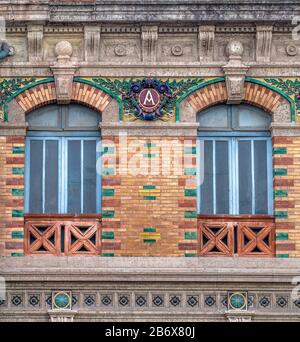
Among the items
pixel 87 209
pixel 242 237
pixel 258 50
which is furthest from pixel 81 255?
pixel 258 50

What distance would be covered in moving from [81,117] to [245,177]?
2.95 m

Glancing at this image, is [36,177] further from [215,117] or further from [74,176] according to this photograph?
[215,117]

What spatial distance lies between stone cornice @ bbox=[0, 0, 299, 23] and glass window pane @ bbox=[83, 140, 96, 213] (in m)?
2.15

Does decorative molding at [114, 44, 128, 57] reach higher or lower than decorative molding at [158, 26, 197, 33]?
lower

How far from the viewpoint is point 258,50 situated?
29125 millimetres

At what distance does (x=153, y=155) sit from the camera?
28719 millimetres

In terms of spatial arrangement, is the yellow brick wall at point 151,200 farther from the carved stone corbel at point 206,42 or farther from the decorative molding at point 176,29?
the decorative molding at point 176,29

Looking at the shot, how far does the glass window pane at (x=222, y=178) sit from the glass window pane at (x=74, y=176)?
7.62ft

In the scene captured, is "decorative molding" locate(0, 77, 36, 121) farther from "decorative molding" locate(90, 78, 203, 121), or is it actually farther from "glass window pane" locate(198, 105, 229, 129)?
"glass window pane" locate(198, 105, 229, 129)

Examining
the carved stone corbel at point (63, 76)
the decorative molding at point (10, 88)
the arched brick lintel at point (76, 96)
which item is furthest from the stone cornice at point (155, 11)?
the arched brick lintel at point (76, 96)

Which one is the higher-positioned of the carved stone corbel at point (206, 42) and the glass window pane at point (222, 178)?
the carved stone corbel at point (206, 42)

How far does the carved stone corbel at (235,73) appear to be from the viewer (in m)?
29.0

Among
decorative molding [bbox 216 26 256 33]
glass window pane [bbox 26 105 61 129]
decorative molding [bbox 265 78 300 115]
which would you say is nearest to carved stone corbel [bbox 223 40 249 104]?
decorative molding [bbox 216 26 256 33]

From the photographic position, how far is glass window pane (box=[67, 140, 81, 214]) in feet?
94.6
